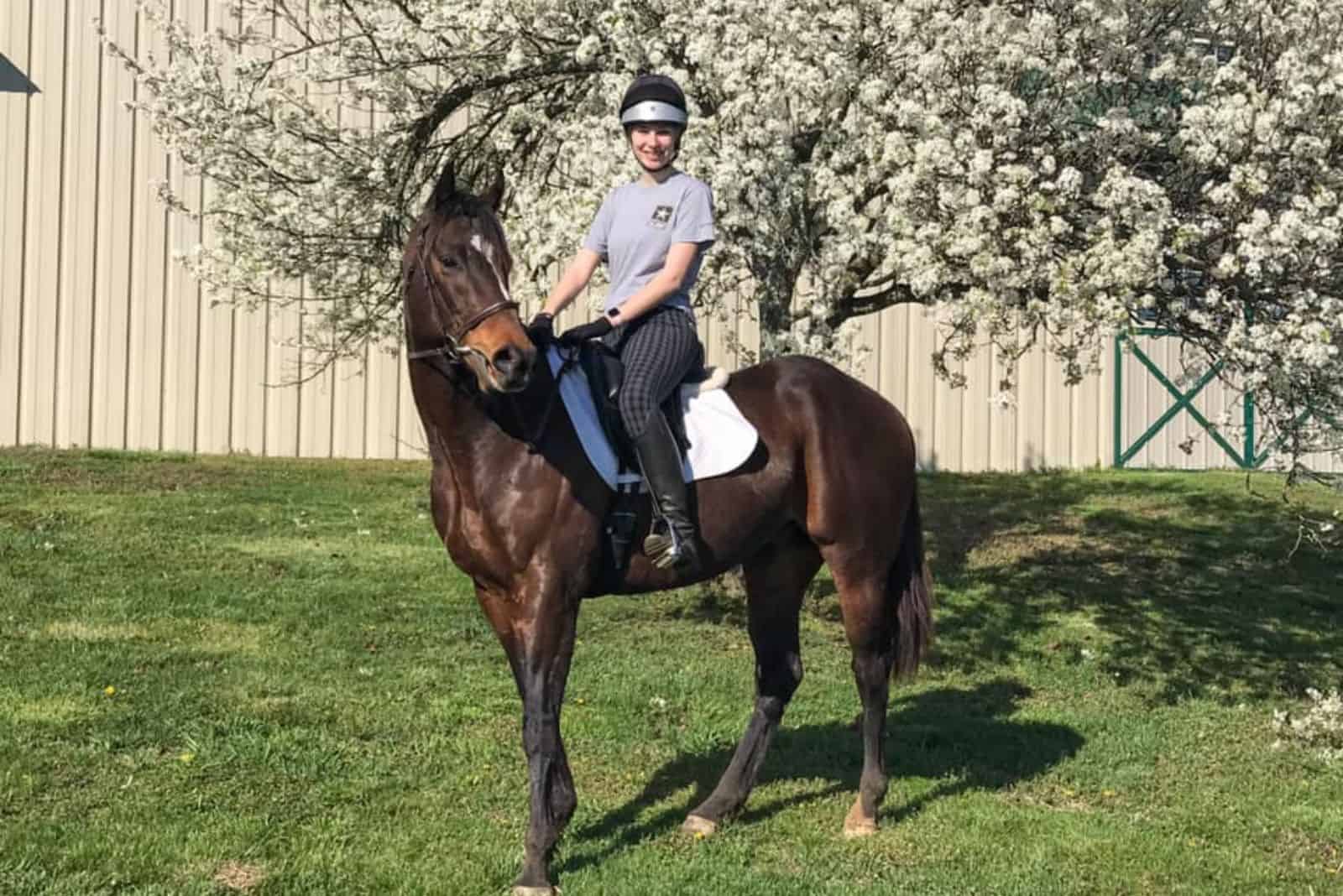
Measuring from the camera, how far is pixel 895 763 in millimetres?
6777

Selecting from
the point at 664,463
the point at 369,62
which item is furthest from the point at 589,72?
the point at 664,463

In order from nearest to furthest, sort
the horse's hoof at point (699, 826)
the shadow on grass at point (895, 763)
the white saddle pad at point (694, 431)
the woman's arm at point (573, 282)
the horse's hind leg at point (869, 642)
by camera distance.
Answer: the white saddle pad at point (694, 431)
the woman's arm at point (573, 282)
the horse's hoof at point (699, 826)
the shadow on grass at point (895, 763)
the horse's hind leg at point (869, 642)

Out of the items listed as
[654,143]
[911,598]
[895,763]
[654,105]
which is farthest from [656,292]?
[895,763]

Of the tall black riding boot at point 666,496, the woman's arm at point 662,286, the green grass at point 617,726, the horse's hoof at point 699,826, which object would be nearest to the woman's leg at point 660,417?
the tall black riding boot at point 666,496

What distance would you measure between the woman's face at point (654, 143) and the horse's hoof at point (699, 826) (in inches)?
112

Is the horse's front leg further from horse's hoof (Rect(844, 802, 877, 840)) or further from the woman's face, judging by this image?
the woman's face

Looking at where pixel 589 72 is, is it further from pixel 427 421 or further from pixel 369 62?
pixel 427 421

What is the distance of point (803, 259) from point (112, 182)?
37.7 ft

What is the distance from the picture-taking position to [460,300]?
4.54 meters

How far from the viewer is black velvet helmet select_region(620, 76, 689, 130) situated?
5207 millimetres

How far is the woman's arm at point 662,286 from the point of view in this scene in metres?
5.14

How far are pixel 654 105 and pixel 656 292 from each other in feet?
2.56

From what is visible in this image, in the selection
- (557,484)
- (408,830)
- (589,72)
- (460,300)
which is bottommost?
(408,830)

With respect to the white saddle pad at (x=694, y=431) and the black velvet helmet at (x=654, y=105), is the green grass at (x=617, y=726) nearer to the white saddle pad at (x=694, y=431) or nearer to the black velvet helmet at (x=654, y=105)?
the white saddle pad at (x=694, y=431)
